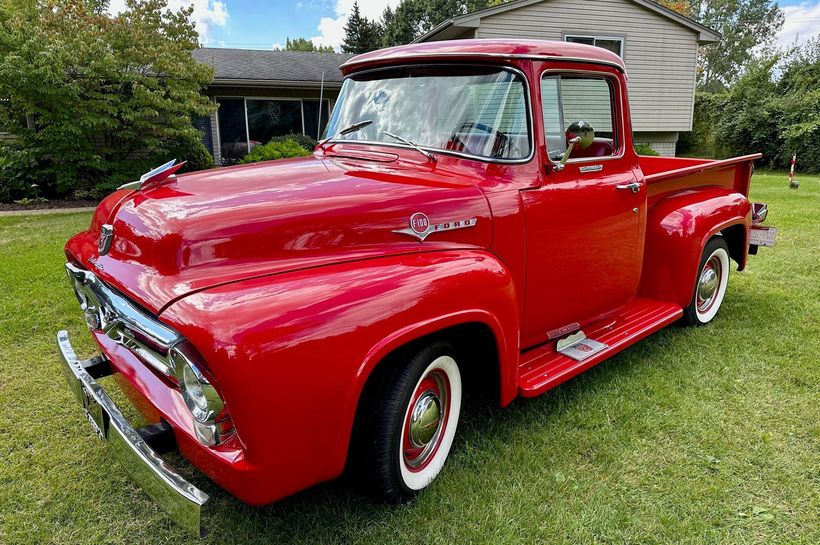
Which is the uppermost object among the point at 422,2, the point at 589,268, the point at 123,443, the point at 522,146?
the point at 422,2

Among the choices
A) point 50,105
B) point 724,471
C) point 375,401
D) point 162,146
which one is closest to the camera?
point 375,401

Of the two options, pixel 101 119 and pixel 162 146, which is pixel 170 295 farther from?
pixel 162 146

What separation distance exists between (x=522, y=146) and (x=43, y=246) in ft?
22.5

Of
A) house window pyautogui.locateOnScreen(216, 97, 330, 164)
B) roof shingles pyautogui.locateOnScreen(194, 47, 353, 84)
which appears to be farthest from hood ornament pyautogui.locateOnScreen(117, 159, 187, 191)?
house window pyautogui.locateOnScreen(216, 97, 330, 164)

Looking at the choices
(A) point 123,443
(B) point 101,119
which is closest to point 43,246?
(B) point 101,119

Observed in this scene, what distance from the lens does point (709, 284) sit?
15.2 ft

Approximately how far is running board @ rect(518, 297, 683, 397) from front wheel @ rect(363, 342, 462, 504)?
1.51ft

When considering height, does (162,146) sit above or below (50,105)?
below

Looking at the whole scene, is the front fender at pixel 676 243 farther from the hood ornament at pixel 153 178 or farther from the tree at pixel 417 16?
the tree at pixel 417 16

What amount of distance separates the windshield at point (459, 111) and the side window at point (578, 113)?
0.21m

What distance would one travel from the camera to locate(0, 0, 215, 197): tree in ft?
34.3

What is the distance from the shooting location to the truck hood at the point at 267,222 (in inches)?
85.3

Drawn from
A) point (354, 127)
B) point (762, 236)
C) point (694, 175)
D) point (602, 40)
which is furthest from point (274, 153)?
point (602, 40)

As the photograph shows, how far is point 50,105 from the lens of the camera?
1094 cm
